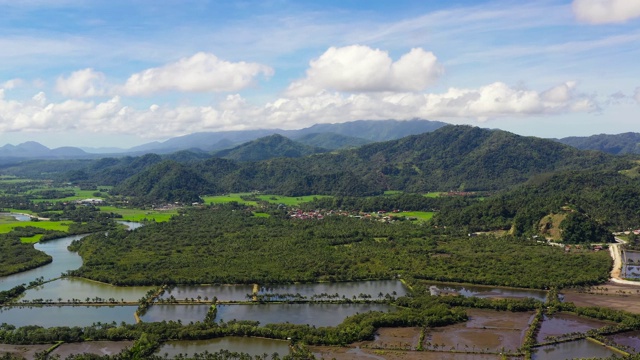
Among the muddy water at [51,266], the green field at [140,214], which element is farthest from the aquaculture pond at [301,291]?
the green field at [140,214]

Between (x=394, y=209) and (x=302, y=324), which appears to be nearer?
(x=302, y=324)

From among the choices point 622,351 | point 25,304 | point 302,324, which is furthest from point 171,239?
point 622,351

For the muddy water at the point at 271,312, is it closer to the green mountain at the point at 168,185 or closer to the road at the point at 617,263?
the road at the point at 617,263

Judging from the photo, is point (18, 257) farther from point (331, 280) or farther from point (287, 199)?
point (287, 199)

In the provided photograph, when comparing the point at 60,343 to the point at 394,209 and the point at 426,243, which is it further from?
the point at 394,209

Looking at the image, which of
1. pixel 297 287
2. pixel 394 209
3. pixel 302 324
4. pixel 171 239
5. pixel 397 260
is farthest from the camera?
pixel 394 209

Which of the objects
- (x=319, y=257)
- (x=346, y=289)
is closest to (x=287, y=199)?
(x=319, y=257)
